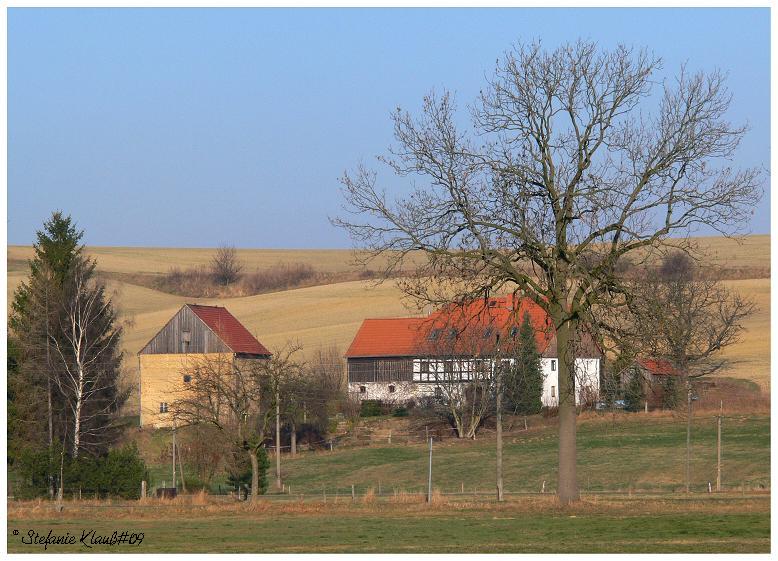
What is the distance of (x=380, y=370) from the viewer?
3807 inches

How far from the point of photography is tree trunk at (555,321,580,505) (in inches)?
1212

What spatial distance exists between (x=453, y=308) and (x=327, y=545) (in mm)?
10733

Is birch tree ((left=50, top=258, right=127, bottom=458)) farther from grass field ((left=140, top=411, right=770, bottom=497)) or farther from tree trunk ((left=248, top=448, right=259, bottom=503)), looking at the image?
tree trunk ((left=248, top=448, right=259, bottom=503))

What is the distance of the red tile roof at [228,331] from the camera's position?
87812 millimetres

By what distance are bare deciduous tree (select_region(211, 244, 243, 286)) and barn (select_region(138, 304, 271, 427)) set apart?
1738 inches

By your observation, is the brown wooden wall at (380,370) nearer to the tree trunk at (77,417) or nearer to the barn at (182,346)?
the barn at (182,346)

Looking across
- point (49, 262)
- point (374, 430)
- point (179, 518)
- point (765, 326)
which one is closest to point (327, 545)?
point (179, 518)

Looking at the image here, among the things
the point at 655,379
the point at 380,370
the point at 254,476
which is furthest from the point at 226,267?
→ the point at 254,476

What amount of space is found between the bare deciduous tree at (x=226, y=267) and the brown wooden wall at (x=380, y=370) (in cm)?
3976

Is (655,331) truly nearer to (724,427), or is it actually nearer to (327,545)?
(327,545)

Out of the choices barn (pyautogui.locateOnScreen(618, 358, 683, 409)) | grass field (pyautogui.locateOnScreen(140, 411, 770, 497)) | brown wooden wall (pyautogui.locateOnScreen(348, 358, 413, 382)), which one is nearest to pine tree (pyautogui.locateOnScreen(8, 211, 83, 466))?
grass field (pyautogui.locateOnScreen(140, 411, 770, 497))

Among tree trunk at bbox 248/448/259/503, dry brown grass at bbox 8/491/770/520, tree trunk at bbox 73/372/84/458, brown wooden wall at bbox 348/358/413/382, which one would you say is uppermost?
brown wooden wall at bbox 348/358/413/382

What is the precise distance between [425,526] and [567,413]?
6.94m

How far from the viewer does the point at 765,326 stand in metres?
102
